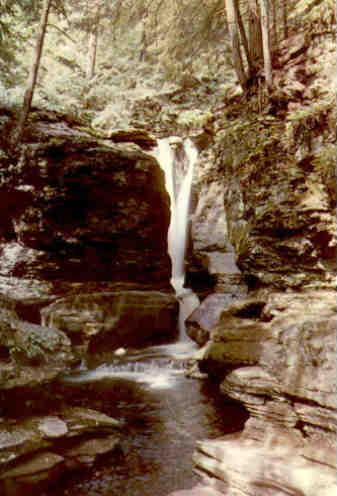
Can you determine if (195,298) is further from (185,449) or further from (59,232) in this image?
(185,449)

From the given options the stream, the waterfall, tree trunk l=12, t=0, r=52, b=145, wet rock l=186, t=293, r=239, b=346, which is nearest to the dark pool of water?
the stream

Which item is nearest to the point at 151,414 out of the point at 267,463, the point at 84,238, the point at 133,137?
the point at 267,463

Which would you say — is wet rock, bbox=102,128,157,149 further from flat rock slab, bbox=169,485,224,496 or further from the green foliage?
flat rock slab, bbox=169,485,224,496

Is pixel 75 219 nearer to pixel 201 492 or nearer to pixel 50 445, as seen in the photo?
pixel 50 445

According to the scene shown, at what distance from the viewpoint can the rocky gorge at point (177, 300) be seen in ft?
13.1

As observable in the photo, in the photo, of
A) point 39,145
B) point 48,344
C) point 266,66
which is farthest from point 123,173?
point 48,344

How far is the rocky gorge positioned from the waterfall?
29 centimetres

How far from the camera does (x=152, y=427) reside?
5.95 metres

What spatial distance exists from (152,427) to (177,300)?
598cm

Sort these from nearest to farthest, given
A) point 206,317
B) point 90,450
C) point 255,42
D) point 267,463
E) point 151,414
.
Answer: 1. point 267,463
2. point 90,450
3. point 151,414
4. point 206,317
5. point 255,42

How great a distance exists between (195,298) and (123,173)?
164 inches

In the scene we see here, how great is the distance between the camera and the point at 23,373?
5.88m

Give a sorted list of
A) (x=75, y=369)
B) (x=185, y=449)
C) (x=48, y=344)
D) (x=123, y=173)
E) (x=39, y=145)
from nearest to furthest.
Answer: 1. (x=185, y=449)
2. (x=48, y=344)
3. (x=75, y=369)
4. (x=39, y=145)
5. (x=123, y=173)

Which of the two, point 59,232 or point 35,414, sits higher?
point 59,232
